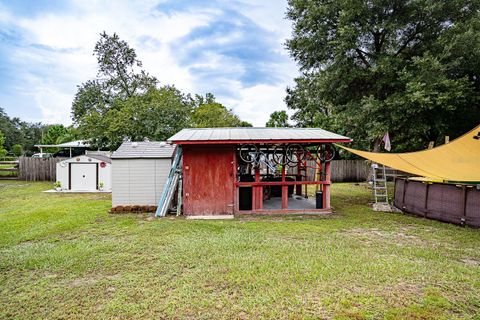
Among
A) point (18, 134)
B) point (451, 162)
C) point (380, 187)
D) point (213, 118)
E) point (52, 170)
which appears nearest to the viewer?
point (451, 162)

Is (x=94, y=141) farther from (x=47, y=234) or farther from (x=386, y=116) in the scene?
(x=386, y=116)

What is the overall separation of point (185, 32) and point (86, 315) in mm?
12466

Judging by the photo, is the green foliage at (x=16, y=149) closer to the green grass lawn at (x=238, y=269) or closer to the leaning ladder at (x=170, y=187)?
the green grass lawn at (x=238, y=269)

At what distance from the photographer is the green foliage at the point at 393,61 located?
1060cm

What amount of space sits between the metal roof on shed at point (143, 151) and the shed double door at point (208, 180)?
1.39 metres

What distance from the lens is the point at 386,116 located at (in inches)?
452

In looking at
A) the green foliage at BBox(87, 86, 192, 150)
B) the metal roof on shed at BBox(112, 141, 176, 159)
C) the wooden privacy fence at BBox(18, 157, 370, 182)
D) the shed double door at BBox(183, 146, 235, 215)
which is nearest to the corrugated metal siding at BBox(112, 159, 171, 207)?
the metal roof on shed at BBox(112, 141, 176, 159)

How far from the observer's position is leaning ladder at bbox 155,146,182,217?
8123mm

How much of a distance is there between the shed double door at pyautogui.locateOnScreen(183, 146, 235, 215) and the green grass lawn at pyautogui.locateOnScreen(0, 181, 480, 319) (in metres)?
1.00

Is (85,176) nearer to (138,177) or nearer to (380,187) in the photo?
(138,177)

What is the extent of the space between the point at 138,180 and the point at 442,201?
8583mm

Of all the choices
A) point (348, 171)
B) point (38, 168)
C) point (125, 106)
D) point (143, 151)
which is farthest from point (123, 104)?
point (348, 171)

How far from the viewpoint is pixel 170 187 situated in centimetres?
858

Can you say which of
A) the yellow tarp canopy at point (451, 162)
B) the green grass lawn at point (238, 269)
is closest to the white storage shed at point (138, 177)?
the green grass lawn at point (238, 269)
